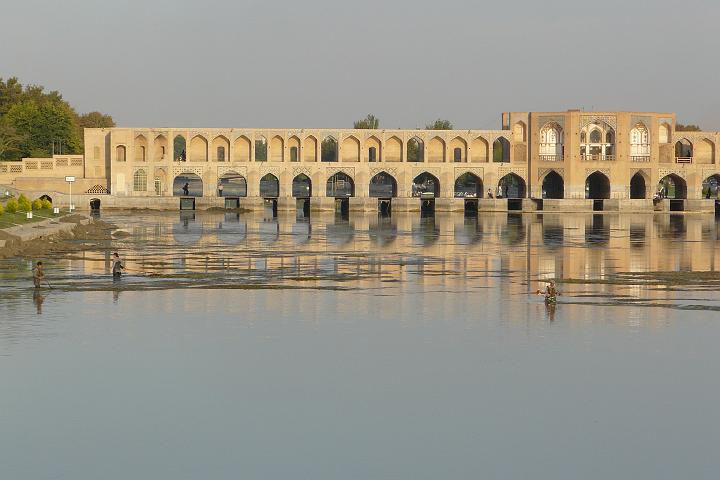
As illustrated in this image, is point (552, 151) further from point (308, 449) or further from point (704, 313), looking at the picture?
point (308, 449)

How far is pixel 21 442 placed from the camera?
964 centimetres

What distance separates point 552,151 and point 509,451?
1973 inches

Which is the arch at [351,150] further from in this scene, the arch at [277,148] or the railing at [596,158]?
the railing at [596,158]

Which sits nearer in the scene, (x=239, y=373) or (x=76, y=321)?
(x=239, y=373)

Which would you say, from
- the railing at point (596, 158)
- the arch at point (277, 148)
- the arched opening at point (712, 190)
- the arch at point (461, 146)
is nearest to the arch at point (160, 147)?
the arch at point (277, 148)

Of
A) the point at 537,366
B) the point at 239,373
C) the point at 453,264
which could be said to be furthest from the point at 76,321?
the point at 453,264

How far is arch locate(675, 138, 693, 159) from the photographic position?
196 ft

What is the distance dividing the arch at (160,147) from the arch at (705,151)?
2756 centimetres

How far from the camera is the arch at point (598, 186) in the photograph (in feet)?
193

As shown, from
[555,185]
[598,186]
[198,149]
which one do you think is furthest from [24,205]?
[598,186]

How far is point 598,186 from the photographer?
6069cm

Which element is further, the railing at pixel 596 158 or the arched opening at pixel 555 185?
the arched opening at pixel 555 185

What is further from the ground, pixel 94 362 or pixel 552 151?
pixel 552 151

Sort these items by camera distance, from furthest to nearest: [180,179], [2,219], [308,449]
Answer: [180,179] → [2,219] → [308,449]
